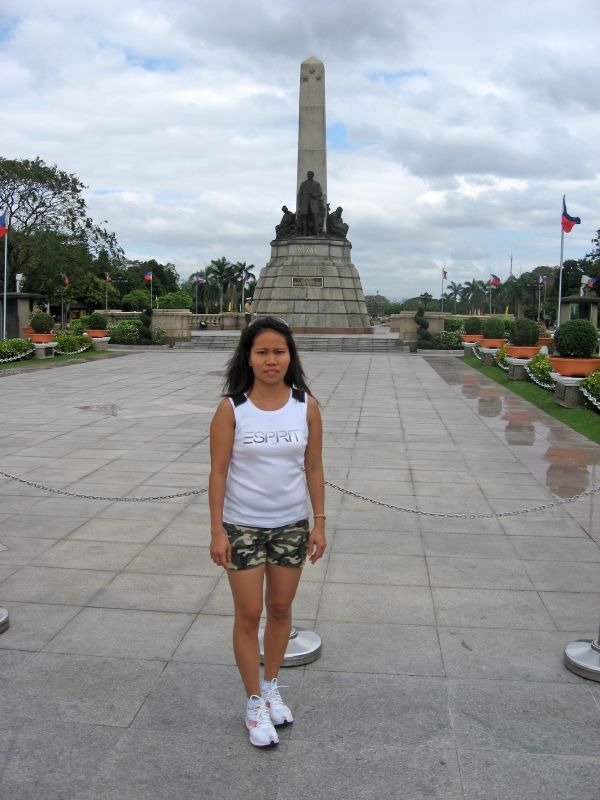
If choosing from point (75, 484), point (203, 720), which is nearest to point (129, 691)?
point (203, 720)

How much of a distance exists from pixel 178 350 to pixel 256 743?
2693cm

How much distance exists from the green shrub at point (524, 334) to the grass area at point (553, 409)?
946mm

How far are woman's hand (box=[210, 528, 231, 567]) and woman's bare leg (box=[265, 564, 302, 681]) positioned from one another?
A: 8.6 inches

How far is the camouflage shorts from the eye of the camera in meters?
3.17

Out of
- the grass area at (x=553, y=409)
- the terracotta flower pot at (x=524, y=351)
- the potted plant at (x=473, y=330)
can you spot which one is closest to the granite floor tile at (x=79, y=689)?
the grass area at (x=553, y=409)

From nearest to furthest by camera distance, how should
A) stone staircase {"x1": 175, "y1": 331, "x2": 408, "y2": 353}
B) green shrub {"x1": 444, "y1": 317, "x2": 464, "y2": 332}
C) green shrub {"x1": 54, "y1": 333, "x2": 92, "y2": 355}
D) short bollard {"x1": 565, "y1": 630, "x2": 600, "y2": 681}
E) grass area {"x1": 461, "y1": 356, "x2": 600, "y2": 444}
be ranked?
1. short bollard {"x1": 565, "y1": 630, "x2": 600, "y2": 681}
2. grass area {"x1": 461, "y1": 356, "x2": 600, "y2": 444}
3. green shrub {"x1": 54, "y1": 333, "x2": 92, "y2": 355}
4. stone staircase {"x1": 175, "y1": 331, "x2": 408, "y2": 353}
5. green shrub {"x1": 444, "y1": 317, "x2": 464, "y2": 332}

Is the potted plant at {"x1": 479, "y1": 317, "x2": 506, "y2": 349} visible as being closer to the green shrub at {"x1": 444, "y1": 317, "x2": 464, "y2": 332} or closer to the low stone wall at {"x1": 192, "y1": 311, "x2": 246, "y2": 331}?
the green shrub at {"x1": 444, "y1": 317, "x2": 464, "y2": 332}

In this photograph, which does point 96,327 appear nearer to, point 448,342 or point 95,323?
point 95,323

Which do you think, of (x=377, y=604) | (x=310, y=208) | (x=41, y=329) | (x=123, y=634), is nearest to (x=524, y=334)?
(x=41, y=329)

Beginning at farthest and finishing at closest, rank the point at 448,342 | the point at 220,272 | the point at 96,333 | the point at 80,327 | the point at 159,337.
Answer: the point at 220,272 → the point at 80,327 → the point at 159,337 → the point at 448,342 → the point at 96,333

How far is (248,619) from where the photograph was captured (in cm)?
320

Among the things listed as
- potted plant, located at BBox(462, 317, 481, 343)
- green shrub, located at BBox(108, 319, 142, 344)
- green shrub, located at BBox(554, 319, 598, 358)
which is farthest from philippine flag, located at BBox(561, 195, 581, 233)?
green shrub, located at BBox(108, 319, 142, 344)

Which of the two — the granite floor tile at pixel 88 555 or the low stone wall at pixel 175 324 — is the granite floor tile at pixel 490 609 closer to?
the granite floor tile at pixel 88 555

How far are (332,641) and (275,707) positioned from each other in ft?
3.12
